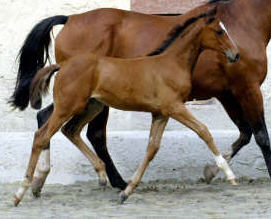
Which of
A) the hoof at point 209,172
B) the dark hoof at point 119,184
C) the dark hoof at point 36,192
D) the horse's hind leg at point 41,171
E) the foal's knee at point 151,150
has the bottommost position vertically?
the dark hoof at point 119,184

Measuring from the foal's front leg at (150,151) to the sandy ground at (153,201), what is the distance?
101mm

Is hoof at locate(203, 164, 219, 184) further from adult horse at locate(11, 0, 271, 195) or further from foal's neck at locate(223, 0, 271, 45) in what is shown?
foal's neck at locate(223, 0, 271, 45)

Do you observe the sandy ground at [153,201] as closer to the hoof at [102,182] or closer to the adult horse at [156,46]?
the hoof at [102,182]

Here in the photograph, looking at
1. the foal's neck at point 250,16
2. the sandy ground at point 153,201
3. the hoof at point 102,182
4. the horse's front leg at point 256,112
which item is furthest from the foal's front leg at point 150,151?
the foal's neck at point 250,16

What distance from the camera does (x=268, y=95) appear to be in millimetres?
10695

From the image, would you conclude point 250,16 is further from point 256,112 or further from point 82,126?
point 82,126

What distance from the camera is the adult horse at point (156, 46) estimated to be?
8336 mm

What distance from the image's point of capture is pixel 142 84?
7.64 m

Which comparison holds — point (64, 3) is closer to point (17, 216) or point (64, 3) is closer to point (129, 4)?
point (129, 4)

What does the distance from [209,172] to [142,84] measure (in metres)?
1.38

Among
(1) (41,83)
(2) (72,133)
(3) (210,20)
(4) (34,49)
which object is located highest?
(3) (210,20)

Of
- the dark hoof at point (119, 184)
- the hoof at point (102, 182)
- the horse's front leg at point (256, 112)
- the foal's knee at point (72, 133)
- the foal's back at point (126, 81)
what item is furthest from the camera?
the dark hoof at point (119, 184)

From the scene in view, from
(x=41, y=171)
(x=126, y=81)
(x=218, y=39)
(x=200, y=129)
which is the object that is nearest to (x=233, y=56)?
(x=218, y=39)

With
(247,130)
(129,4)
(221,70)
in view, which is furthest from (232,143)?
(129,4)
